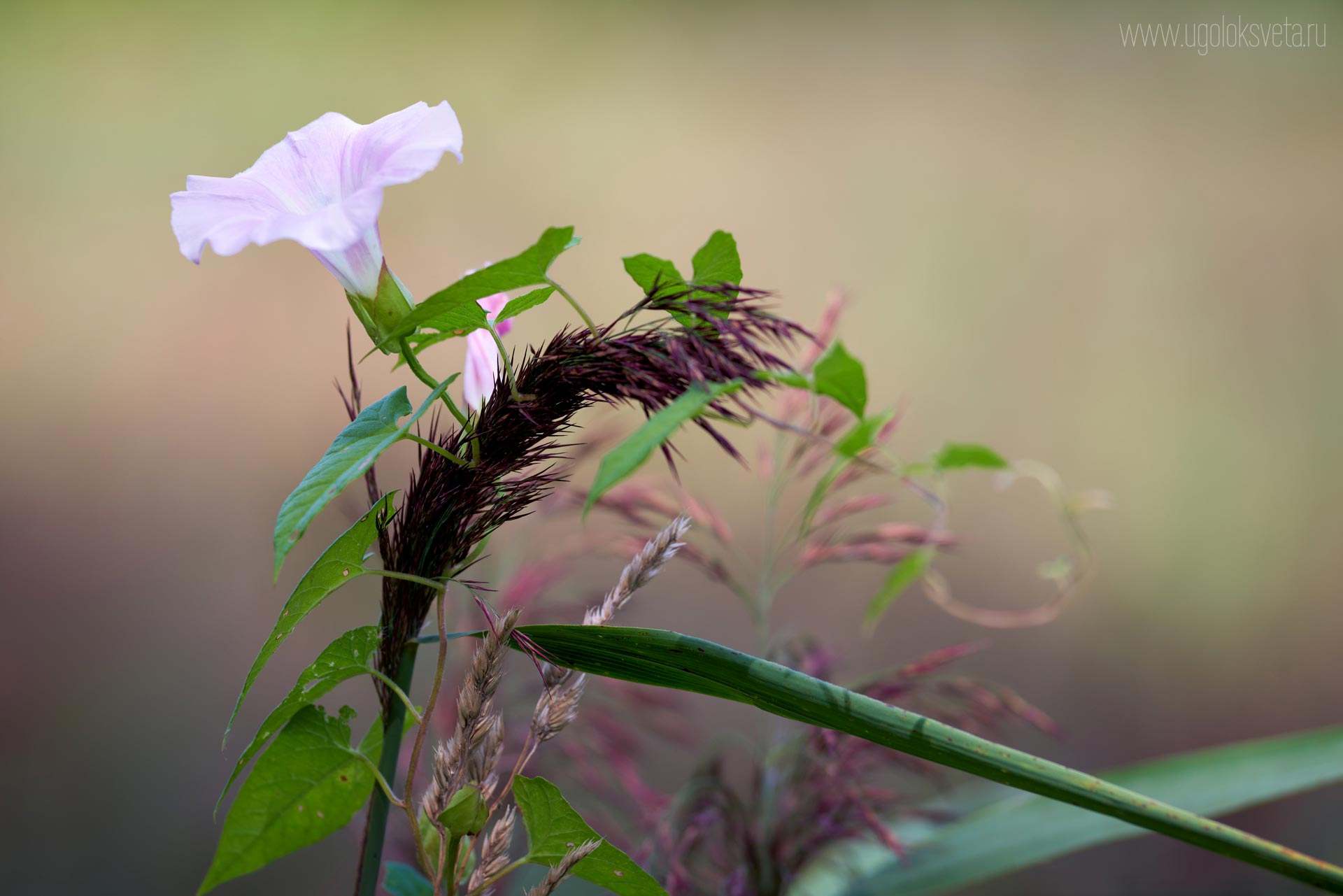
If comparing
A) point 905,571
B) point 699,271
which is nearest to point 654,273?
point 699,271

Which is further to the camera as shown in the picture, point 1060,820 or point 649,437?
point 1060,820

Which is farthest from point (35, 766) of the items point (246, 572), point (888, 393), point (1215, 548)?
point (1215, 548)

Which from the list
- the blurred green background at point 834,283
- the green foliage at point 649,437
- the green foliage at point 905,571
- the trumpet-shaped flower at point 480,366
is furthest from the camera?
the blurred green background at point 834,283

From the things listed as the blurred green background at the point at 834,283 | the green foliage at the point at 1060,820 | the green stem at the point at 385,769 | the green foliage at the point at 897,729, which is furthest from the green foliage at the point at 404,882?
the blurred green background at the point at 834,283

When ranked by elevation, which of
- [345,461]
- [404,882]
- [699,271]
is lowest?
[404,882]

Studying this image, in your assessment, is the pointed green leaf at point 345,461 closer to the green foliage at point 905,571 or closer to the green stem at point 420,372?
the green stem at point 420,372

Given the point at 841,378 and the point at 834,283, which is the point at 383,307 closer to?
the point at 841,378

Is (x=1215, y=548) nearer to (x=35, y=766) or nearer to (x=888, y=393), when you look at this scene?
(x=888, y=393)
